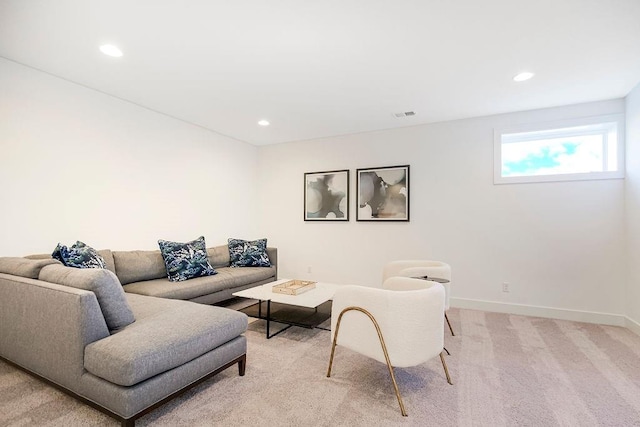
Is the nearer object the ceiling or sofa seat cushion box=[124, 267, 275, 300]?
the ceiling

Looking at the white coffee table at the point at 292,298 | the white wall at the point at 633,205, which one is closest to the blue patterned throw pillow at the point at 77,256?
the white coffee table at the point at 292,298

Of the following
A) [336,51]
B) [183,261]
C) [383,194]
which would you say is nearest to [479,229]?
[383,194]

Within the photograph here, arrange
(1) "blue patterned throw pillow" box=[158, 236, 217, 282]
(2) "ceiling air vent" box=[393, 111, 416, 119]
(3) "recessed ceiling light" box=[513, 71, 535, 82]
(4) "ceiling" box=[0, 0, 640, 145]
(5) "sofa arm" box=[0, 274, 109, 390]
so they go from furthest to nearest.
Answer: (2) "ceiling air vent" box=[393, 111, 416, 119]
(1) "blue patterned throw pillow" box=[158, 236, 217, 282]
(3) "recessed ceiling light" box=[513, 71, 535, 82]
(4) "ceiling" box=[0, 0, 640, 145]
(5) "sofa arm" box=[0, 274, 109, 390]

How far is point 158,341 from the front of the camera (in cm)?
173

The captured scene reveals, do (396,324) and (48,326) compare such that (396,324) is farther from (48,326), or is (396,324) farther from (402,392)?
(48,326)

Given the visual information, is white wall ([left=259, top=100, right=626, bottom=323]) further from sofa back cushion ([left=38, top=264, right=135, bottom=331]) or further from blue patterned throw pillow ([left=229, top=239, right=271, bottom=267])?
sofa back cushion ([left=38, top=264, right=135, bottom=331])

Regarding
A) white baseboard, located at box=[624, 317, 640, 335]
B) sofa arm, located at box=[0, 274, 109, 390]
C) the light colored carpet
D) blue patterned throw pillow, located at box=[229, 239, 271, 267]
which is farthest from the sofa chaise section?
white baseboard, located at box=[624, 317, 640, 335]

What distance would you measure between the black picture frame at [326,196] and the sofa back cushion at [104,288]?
11.3 ft

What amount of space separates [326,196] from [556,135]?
320 centimetres

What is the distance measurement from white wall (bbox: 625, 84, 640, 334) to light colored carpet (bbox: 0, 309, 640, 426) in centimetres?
50

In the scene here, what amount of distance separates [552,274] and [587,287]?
36 cm

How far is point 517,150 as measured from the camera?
13.2 feet

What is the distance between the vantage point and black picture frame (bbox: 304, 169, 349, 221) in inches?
196

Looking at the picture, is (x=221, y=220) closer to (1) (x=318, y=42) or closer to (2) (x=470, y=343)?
(1) (x=318, y=42)
